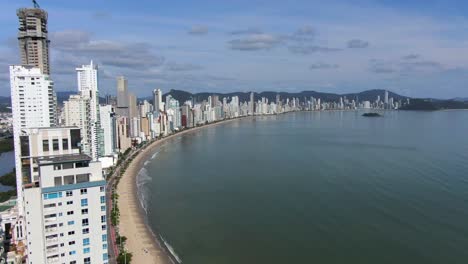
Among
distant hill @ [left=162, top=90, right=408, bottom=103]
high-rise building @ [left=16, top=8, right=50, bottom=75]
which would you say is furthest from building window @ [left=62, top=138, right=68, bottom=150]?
distant hill @ [left=162, top=90, right=408, bottom=103]

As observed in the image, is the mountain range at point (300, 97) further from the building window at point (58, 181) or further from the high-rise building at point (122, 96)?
the building window at point (58, 181)

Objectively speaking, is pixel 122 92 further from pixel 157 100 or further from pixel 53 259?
pixel 53 259

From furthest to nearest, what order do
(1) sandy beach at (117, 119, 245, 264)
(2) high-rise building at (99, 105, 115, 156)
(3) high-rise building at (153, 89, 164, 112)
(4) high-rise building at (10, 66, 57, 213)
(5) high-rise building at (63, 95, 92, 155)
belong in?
(3) high-rise building at (153, 89, 164, 112) < (2) high-rise building at (99, 105, 115, 156) < (5) high-rise building at (63, 95, 92, 155) < (4) high-rise building at (10, 66, 57, 213) < (1) sandy beach at (117, 119, 245, 264)

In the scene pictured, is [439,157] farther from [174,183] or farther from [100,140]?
[100,140]

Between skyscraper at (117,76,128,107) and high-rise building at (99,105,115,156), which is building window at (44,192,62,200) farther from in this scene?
skyscraper at (117,76,128,107)

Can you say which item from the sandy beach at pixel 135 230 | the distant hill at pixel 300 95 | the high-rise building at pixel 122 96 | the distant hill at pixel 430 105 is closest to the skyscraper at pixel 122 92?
the high-rise building at pixel 122 96

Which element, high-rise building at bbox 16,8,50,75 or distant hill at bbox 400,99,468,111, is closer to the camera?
high-rise building at bbox 16,8,50,75
